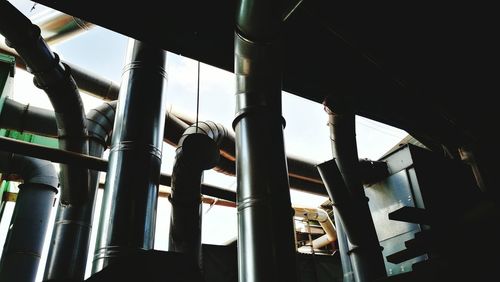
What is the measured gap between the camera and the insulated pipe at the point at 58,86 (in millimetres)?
3119

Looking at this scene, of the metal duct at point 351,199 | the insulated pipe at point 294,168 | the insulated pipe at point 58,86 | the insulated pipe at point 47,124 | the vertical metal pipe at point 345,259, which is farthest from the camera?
the insulated pipe at point 294,168

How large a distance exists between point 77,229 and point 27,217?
4.68ft

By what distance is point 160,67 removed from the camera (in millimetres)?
3830

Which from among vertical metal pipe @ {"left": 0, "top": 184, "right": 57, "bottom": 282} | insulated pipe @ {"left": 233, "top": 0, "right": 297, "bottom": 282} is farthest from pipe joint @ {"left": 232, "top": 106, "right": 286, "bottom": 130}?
vertical metal pipe @ {"left": 0, "top": 184, "right": 57, "bottom": 282}

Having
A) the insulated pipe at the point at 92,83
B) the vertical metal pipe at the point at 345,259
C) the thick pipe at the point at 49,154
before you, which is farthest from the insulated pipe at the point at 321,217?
the thick pipe at the point at 49,154

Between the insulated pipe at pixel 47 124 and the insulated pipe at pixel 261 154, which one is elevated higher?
the insulated pipe at pixel 47 124

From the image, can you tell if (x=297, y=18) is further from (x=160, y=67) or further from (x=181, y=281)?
(x=181, y=281)

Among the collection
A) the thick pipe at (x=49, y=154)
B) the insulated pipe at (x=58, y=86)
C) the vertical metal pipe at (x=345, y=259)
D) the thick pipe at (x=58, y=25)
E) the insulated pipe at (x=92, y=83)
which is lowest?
the vertical metal pipe at (x=345, y=259)

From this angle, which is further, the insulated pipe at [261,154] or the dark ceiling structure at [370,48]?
the dark ceiling structure at [370,48]

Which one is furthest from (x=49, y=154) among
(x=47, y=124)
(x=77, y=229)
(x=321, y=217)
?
(x=321, y=217)

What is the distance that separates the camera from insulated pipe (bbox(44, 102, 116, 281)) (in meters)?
3.94

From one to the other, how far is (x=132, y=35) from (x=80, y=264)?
268cm

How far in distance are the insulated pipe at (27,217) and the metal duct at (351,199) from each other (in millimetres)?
4024

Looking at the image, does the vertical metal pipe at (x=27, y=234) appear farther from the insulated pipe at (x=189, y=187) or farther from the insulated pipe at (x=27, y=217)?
the insulated pipe at (x=189, y=187)
